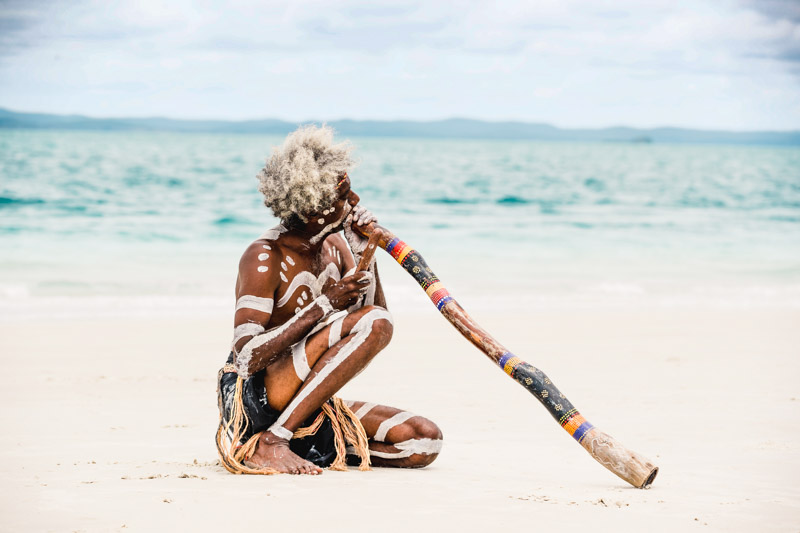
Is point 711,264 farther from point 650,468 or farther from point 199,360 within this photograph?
point 650,468

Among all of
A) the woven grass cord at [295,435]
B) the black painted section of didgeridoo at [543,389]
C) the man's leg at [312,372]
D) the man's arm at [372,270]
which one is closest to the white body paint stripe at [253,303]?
the man's leg at [312,372]

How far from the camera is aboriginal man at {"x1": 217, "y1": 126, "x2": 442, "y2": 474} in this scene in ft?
11.4

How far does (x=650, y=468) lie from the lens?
3.48m

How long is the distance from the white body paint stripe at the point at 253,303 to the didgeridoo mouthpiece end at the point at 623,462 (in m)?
1.41

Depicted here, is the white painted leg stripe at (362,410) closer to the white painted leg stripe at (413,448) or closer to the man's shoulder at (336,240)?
the white painted leg stripe at (413,448)

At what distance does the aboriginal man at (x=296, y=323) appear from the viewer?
3472mm

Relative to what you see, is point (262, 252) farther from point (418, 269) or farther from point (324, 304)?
point (418, 269)

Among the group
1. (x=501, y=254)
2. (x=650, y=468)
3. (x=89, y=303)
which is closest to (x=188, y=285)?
(x=89, y=303)

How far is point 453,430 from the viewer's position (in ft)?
16.1

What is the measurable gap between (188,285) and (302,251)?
296 inches

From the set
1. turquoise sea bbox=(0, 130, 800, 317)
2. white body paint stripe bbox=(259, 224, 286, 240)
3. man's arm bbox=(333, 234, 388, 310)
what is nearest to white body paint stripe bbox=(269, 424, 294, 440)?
man's arm bbox=(333, 234, 388, 310)

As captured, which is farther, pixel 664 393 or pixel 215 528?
pixel 664 393

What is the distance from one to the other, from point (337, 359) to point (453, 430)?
1605 mm

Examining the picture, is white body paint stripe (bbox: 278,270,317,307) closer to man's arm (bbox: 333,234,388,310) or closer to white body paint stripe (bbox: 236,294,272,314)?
white body paint stripe (bbox: 236,294,272,314)
